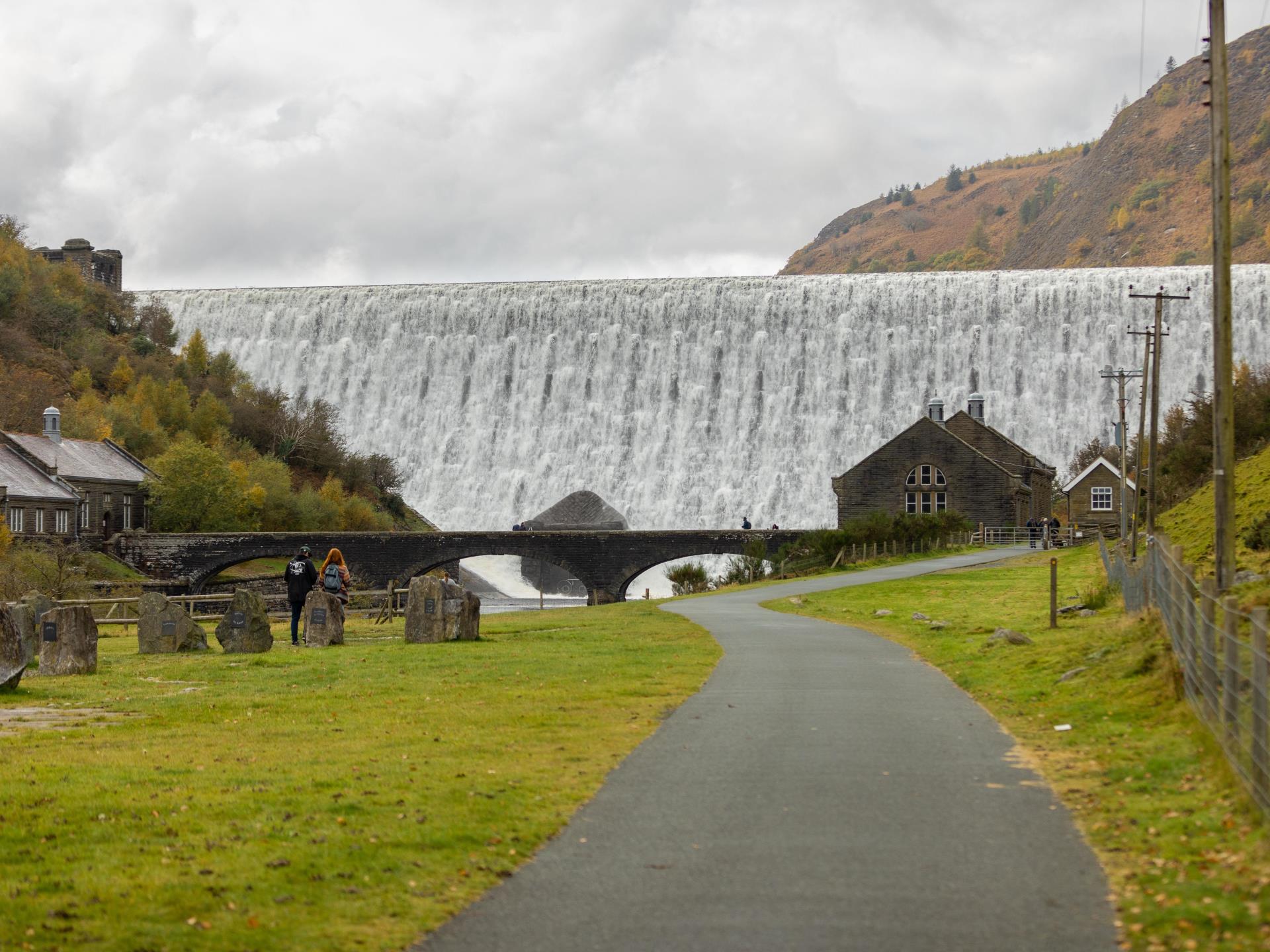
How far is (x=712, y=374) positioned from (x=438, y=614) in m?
81.0

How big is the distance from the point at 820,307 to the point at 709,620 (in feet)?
263

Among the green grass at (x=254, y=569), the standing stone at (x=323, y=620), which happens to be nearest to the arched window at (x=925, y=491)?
the green grass at (x=254, y=569)

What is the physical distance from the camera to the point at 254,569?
2943 inches

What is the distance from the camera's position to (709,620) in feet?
103

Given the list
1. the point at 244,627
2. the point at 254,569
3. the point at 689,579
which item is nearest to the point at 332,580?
the point at 244,627

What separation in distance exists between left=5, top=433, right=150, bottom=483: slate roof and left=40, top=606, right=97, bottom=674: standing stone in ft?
165

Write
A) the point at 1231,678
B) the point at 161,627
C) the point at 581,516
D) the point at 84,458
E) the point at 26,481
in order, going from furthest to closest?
the point at 581,516, the point at 84,458, the point at 26,481, the point at 161,627, the point at 1231,678

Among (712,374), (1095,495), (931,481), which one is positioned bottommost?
(1095,495)

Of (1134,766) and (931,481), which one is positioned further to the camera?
(931,481)

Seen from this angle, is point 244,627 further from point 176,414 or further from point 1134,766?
point 176,414

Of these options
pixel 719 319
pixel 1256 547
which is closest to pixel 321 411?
pixel 719 319

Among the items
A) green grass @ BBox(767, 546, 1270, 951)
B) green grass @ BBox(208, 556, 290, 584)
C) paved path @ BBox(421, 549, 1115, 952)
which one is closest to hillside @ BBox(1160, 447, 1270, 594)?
green grass @ BBox(767, 546, 1270, 951)

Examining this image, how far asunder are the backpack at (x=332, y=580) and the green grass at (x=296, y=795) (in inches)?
296

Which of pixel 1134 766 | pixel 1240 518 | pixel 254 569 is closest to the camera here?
pixel 1134 766
